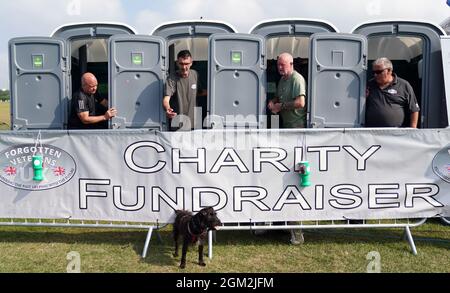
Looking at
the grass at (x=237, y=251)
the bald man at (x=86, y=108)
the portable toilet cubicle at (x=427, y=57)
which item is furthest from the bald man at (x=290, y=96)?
the bald man at (x=86, y=108)

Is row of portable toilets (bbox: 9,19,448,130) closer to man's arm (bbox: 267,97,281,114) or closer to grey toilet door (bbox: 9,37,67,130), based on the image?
grey toilet door (bbox: 9,37,67,130)

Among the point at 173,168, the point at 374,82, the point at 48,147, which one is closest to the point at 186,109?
the point at 173,168

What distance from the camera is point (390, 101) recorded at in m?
4.25

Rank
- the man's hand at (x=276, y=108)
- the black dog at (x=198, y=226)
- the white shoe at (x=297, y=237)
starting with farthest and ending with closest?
the man's hand at (x=276, y=108) → the white shoe at (x=297, y=237) → the black dog at (x=198, y=226)

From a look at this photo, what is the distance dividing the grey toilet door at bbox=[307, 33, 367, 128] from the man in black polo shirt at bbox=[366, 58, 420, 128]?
6.0 inches

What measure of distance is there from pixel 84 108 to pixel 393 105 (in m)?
3.54

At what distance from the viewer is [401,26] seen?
14.7 ft

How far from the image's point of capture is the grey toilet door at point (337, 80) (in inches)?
170

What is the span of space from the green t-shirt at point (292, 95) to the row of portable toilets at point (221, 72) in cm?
13

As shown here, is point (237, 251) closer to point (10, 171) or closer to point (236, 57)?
point (236, 57)

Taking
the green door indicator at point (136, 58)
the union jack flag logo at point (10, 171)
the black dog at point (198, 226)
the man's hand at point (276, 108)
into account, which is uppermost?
the green door indicator at point (136, 58)

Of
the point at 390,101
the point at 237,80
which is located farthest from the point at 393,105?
the point at 237,80

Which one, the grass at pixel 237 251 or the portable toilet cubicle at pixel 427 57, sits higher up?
the portable toilet cubicle at pixel 427 57

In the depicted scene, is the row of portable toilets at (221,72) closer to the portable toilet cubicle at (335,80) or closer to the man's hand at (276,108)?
the portable toilet cubicle at (335,80)
